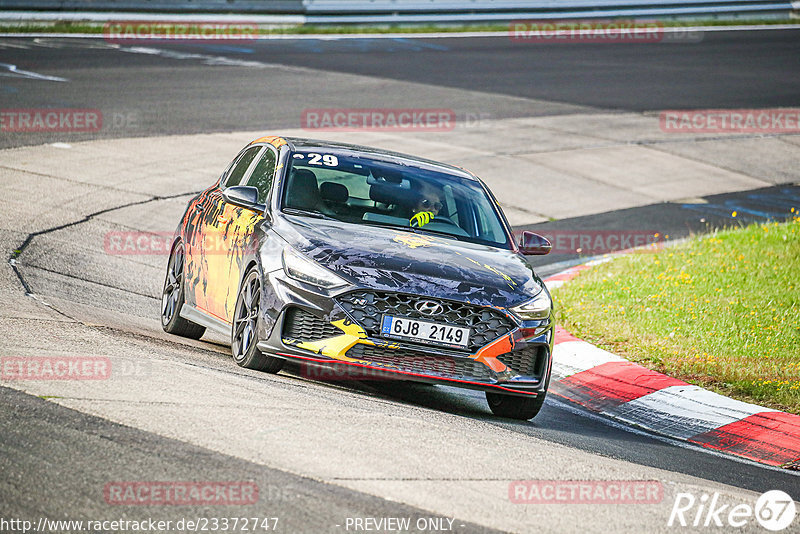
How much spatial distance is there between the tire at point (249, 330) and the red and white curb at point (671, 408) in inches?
109

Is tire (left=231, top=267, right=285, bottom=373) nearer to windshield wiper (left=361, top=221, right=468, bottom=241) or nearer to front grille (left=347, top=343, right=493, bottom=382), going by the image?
front grille (left=347, top=343, right=493, bottom=382)

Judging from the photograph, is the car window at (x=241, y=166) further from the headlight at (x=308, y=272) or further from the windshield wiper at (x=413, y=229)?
the headlight at (x=308, y=272)

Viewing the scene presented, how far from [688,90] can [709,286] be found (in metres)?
16.9

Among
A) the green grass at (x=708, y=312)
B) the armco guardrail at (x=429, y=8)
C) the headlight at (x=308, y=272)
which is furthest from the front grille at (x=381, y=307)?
the armco guardrail at (x=429, y=8)

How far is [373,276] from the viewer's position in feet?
23.1

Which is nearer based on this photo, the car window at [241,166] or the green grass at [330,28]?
the car window at [241,166]

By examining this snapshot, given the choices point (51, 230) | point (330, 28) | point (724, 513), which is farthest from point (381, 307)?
point (330, 28)

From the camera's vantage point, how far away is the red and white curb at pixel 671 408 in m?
7.90

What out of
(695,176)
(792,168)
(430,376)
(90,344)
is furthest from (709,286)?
(792,168)

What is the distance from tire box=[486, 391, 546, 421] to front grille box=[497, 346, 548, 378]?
0.20m

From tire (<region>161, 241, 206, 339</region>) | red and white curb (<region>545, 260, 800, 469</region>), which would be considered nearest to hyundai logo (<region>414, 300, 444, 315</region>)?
red and white curb (<region>545, 260, 800, 469</region>)

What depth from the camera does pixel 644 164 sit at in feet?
67.8

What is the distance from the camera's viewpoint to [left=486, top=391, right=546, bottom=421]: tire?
25.2 feet

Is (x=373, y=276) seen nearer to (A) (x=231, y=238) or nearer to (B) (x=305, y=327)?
(B) (x=305, y=327)
